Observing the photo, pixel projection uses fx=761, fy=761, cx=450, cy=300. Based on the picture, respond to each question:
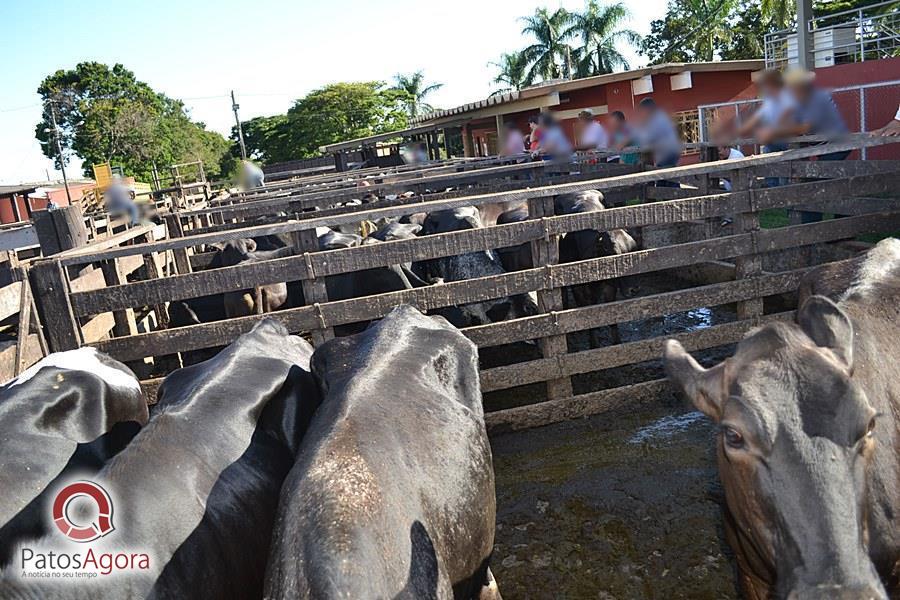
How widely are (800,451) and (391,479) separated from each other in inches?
59.0

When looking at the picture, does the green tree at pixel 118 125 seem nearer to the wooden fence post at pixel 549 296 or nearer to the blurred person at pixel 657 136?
the blurred person at pixel 657 136

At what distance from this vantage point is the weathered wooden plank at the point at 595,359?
5.90 metres

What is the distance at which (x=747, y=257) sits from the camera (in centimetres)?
621

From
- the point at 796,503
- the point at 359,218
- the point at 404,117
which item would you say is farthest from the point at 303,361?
the point at 404,117

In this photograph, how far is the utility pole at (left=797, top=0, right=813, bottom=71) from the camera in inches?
741

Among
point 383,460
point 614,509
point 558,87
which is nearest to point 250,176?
point 558,87

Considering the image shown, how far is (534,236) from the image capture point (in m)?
5.96

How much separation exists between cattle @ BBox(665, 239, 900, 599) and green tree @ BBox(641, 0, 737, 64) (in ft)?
125

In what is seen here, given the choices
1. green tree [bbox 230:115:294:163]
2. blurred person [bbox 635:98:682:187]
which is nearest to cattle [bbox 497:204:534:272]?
blurred person [bbox 635:98:682:187]

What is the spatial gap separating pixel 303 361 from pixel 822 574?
3.21 meters

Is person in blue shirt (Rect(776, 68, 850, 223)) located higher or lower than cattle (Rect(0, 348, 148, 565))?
higher

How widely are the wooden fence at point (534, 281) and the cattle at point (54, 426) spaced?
721mm

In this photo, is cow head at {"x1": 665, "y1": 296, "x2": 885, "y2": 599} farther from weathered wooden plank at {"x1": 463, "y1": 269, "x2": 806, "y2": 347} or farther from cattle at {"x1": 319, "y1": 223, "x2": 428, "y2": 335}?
cattle at {"x1": 319, "y1": 223, "x2": 428, "y2": 335}

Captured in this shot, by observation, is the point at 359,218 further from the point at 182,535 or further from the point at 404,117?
the point at 404,117
